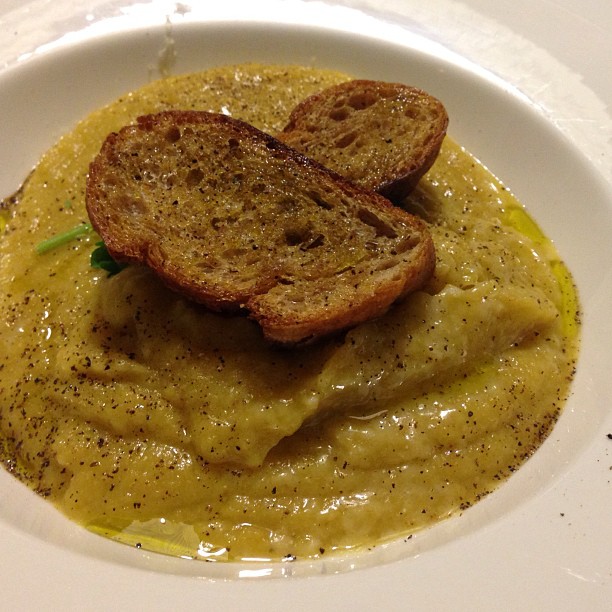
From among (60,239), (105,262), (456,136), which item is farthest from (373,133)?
(60,239)

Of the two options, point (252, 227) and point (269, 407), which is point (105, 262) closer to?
point (252, 227)

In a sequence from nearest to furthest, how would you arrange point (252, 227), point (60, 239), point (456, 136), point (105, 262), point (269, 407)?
point (269, 407) < point (252, 227) < point (105, 262) < point (60, 239) < point (456, 136)

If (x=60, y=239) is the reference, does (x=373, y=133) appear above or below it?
above

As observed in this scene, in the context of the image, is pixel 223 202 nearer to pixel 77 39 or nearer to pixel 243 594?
pixel 243 594

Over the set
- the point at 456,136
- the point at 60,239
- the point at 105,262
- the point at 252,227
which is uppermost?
the point at 456,136

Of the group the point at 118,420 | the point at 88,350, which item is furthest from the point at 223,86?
the point at 118,420
